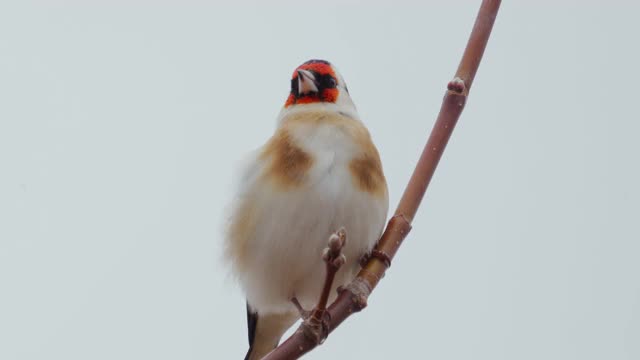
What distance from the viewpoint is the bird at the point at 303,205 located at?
293 centimetres

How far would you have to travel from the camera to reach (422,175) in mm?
2369

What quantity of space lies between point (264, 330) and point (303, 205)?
1081mm

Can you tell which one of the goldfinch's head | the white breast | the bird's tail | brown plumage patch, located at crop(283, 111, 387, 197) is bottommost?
the bird's tail

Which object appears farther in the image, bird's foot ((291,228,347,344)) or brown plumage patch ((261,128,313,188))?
brown plumage patch ((261,128,313,188))

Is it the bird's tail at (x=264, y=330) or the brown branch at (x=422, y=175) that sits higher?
the brown branch at (x=422, y=175)

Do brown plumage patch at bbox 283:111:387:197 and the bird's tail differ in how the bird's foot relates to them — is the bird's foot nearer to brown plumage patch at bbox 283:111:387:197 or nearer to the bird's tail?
brown plumage patch at bbox 283:111:387:197

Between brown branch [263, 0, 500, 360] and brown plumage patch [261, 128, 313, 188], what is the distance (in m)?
0.60

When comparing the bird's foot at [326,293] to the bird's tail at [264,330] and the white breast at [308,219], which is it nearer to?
the white breast at [308,219]

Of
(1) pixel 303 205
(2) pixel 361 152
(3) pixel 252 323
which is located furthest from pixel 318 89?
(3) pixel 252 323

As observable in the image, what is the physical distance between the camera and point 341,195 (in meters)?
2.92

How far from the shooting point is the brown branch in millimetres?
2287

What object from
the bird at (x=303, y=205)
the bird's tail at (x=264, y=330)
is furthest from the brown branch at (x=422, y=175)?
the bird's tail at (x=264, y=330)

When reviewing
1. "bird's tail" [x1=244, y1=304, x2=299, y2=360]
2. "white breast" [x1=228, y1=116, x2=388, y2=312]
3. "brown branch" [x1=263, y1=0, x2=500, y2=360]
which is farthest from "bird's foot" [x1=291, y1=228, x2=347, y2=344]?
"bird's tail" [x1=244, y1=304, x2=299, y2=360]

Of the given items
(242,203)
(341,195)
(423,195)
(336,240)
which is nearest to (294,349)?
(336,240)
